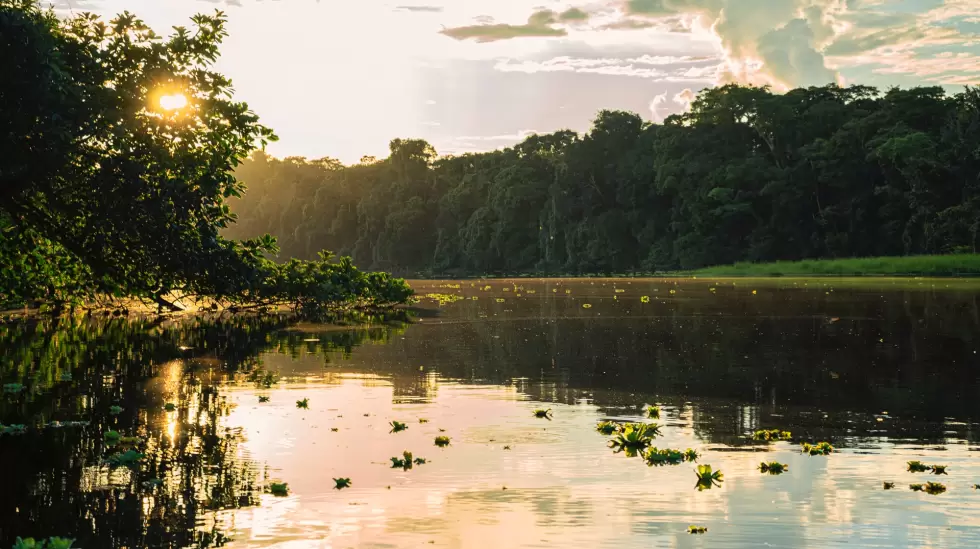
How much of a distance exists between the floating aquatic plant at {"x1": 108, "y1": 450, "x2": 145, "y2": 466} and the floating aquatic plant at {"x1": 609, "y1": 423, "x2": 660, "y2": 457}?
6.80 meters

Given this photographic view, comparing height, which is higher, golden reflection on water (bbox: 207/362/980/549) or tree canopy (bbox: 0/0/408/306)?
tree canopy (bbox: 0/0/408/306)

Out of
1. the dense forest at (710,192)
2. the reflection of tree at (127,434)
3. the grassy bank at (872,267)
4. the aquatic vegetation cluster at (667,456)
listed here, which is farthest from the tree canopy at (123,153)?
Result: the dense forest at (710,192)

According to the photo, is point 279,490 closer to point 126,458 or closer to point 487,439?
point 126,458

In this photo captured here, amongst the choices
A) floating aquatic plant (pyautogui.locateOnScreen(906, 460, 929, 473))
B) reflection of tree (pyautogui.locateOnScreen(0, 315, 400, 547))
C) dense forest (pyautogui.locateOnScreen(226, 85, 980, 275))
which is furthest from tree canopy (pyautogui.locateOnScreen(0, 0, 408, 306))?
dense forest (pyautogui.locateOnScreen(226, 85, 980, 275))

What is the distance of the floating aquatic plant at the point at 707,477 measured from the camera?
12.2 meters

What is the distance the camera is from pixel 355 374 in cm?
2403

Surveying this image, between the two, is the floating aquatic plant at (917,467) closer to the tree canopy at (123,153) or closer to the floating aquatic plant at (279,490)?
the floating aquatic plant at (279,490)

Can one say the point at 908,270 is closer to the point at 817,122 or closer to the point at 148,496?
the point at 817,122

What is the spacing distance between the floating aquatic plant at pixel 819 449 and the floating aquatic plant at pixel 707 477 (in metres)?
2.43

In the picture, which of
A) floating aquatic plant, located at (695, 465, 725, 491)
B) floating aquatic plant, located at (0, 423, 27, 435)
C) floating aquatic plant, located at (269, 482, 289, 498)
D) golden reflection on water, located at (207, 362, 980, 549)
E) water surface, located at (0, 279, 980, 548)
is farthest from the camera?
floating aquatic plant, located at (0, 423, 27, 435)

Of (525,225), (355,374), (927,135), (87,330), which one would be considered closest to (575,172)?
(525,225)

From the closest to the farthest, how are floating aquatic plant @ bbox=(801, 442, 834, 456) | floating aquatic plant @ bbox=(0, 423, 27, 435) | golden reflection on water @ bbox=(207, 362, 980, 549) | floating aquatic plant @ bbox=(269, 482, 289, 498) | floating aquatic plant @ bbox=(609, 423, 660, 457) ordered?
golden reflection on water @ bbox=(207, 362, 980, 549), floating aquatic plant @ bbox=(269, 482, 289, 498), floating aquatic plant @ bbox=(801, 442, 834, 456), floating aquatic plant @ bbox=(609, 423, 660, 457), floating aquatic plant @ bbox=(0, 423, 27, 435)

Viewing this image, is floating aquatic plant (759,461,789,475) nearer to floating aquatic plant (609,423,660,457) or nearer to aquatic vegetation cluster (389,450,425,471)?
floating aquatic plant (609,423,660,457)

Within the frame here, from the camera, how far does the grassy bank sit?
90.2m
